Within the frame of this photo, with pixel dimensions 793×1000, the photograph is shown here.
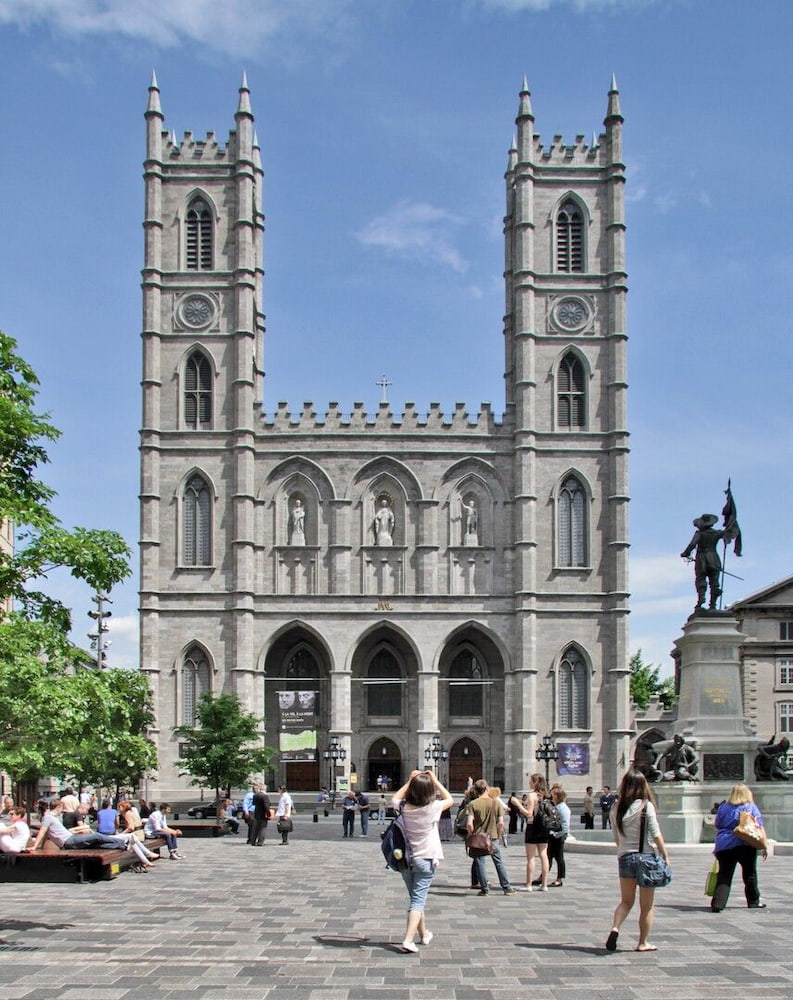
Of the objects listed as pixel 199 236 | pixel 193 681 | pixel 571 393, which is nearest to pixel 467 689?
pixel 193 681

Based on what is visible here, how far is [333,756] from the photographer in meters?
60.4

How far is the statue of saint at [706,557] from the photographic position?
28.0 m

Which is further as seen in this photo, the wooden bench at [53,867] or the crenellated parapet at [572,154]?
the crenellated parapet at [572,154]

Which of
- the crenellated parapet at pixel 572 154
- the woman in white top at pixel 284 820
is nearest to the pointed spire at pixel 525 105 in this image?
the crenellated parapet at pixel 572 154

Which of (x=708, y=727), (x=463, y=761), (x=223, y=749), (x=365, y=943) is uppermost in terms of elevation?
(x=708, y=727)

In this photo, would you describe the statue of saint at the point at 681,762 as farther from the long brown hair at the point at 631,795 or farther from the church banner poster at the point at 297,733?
the church banner poster at the point at 297,733

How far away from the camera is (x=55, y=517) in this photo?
787 inches

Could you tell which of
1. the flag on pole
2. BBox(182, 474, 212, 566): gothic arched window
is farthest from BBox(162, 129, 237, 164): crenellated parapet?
the flag on pole

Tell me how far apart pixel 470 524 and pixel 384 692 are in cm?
940

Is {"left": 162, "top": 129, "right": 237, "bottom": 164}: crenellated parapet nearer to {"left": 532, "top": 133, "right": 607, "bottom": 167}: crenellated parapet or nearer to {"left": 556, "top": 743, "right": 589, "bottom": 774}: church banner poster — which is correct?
{"left": 532, "top": 133, "right": 607, "bottom": 167}: crenellated parapet

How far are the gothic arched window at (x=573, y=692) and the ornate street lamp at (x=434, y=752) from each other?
18.8 ft

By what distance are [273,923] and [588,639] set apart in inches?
2025

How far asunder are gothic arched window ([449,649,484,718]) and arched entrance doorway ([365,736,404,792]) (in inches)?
132

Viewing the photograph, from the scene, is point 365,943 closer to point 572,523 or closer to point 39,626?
point 39,626
